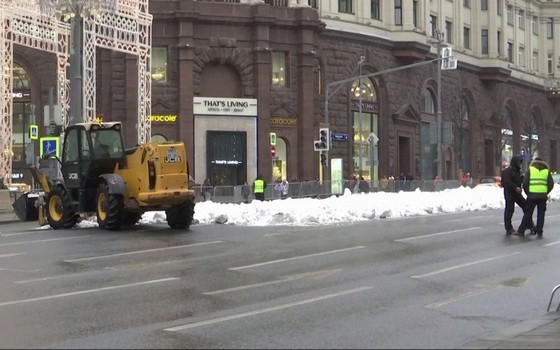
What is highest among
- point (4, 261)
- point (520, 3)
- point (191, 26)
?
point (520, 3)

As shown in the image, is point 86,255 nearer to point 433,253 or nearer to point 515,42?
point 433,253

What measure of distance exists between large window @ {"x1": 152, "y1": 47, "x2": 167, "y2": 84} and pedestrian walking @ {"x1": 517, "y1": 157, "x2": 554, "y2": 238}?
37175 millimetres

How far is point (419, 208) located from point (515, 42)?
62.1 metres

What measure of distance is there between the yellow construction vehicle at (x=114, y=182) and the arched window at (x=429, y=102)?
4901 centimetres

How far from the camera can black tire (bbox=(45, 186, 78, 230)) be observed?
80.2 ft

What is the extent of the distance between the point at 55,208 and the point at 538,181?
13274 millimetres

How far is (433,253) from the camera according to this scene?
16938 mm

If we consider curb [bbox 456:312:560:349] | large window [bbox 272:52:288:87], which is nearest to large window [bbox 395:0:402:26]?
large window [bbox 272:52:288:87]

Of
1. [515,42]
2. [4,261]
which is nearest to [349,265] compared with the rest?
[4,261]

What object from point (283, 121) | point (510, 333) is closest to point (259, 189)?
point (283, 121)

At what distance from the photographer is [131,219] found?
A: 25.0m

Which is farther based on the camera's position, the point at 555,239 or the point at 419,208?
the point at 419,208

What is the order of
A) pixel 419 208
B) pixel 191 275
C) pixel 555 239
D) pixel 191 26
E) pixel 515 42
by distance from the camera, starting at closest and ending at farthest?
pixel 191 275 → pixel 555 239 → pixel 419 208 → pixel 191 26 → pixel 515 42

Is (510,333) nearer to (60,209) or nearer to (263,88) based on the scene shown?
(60,209)
